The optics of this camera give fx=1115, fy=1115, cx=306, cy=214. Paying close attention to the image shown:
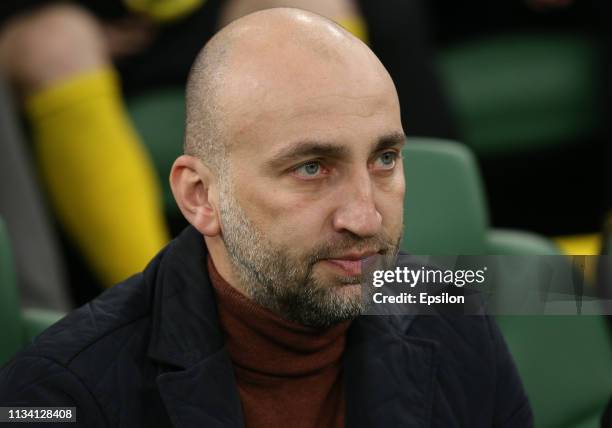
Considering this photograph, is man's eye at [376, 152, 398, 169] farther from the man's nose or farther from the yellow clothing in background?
the yellow clothing in background

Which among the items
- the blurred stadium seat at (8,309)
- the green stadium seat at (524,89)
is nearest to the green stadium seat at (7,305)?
the blurred stadium seat at (8,309)

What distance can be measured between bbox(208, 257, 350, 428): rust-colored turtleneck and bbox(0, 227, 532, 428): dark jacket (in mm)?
18

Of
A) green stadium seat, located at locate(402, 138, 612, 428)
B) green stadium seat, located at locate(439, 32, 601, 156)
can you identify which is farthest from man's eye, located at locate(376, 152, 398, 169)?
green stadium seat, located at locate(439, 32, 601, 156)

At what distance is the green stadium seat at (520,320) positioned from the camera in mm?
1146

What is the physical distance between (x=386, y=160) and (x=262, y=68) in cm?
11

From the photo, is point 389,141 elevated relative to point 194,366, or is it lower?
elevated

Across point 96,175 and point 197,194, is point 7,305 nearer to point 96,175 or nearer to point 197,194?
point 197,194

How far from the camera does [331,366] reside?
890 millimetres

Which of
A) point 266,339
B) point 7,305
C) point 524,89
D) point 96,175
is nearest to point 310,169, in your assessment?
point 266,339

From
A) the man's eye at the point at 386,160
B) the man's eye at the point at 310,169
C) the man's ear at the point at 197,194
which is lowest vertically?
the man's ear at the point at 197,194

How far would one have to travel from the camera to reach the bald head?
780 millimetres

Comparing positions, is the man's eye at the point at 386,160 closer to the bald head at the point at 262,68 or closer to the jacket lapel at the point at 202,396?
the bald head at the point at 262,68

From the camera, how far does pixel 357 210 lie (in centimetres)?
77
